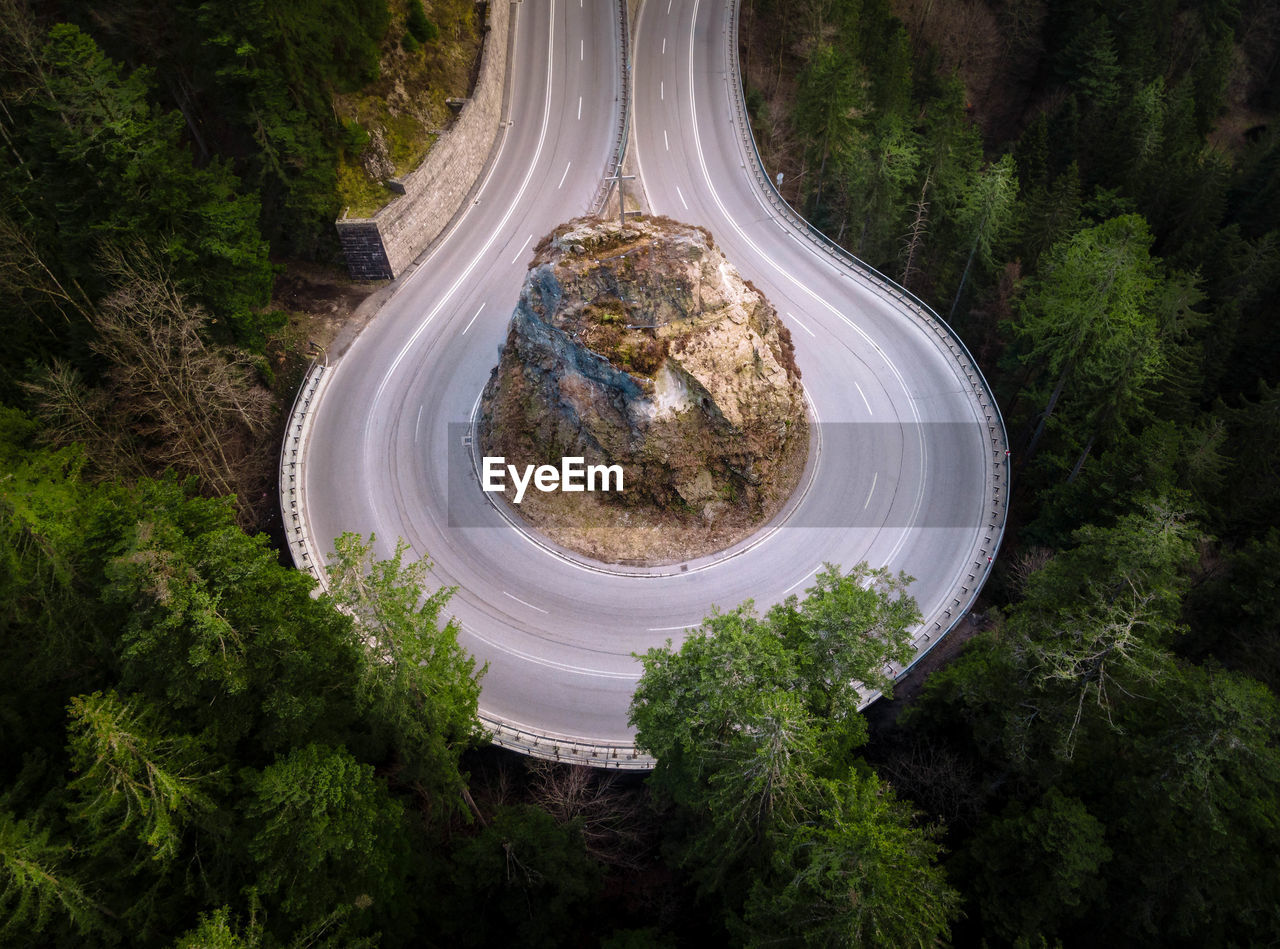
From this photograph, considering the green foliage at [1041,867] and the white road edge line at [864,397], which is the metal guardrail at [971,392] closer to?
the green foliage at [1041,867]

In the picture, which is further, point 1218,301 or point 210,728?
point 1218,301

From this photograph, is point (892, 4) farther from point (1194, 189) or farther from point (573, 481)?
point (573, 481)

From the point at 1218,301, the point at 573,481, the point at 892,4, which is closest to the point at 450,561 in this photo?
the point at 573,481

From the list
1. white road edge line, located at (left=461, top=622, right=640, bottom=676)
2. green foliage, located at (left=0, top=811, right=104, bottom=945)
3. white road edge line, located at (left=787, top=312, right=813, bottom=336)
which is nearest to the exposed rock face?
white road edge line, located at (left=787, top=312, right=813, bottom=336)

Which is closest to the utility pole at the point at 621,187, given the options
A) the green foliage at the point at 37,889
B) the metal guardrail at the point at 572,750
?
the metal guardrail at the point at 572,750

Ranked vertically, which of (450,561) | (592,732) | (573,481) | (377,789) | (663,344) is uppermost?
(663,344)

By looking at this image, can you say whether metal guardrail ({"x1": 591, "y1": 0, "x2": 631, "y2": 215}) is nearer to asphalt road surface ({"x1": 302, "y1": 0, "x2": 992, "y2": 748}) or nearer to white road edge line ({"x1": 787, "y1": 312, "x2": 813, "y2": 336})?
asphalt road surface ({"x1": 302, "y1": 0, "x2": 992, "y2": 748})

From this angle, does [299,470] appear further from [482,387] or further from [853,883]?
[853,883]
